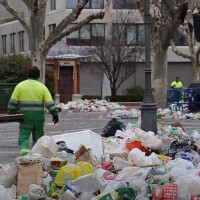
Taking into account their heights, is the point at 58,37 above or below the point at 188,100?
above

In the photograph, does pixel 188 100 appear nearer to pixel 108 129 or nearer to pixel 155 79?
pixel 155 79

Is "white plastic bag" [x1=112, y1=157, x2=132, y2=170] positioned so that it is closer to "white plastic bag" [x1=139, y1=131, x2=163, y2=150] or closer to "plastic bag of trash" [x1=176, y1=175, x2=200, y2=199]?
"plastic bag of trash" [x1=176, y1=175, x2=200, y2=199]

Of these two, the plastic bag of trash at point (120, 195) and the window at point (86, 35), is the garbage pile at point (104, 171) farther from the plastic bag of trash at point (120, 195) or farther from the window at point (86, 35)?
the window at point (86, 35)

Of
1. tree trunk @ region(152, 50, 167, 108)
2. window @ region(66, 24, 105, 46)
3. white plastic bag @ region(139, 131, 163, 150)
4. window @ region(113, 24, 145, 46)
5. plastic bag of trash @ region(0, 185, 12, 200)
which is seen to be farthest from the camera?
window @ region(66, 24, 105, 46)

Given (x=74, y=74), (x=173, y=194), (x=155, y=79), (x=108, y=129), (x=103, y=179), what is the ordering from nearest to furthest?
(x=173, y=194) < (x=103, y=179) < (x=108, y=129) < (x=155, y=79) < (x=74, y=74)

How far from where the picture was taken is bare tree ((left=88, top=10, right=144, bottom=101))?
57.3 meters

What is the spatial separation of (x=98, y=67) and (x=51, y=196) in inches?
1973

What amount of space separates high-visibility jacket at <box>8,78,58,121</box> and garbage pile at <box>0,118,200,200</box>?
1125mm

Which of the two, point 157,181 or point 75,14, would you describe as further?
point 75,14

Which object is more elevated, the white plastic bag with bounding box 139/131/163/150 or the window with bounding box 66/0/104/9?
the window with bounding box 66/0/104/9

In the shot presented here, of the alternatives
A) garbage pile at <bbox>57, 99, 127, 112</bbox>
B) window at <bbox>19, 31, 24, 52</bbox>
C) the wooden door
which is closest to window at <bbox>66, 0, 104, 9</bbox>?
the wooden door

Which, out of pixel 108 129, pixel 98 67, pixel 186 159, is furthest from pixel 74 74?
pixel 186 159

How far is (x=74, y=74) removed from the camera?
56.7 m

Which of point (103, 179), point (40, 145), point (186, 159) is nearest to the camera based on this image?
point (103, 179)
